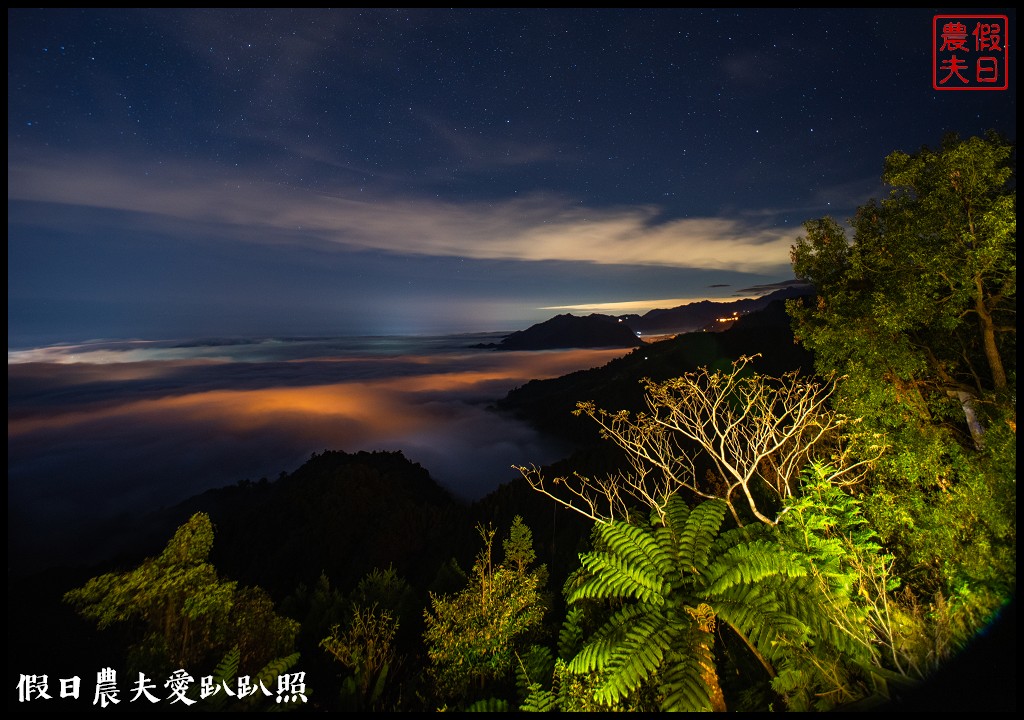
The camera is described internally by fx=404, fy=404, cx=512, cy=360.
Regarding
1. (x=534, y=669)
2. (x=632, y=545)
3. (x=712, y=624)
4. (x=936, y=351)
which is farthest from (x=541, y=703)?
(x=936, y=351)

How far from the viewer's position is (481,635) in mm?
7602

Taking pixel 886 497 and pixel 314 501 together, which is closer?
pixel 886 497

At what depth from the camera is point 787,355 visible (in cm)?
6831

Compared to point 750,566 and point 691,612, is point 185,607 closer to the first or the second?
point 691,612

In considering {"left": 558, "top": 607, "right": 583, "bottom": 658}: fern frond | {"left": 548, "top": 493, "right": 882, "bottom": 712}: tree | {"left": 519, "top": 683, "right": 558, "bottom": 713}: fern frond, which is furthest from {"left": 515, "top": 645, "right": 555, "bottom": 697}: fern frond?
{"left": 548, "top": 493, "right": 882, "bottom": 712}: tree

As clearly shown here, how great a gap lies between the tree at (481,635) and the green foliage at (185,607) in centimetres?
535

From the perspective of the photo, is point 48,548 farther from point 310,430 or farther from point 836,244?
point 836,244

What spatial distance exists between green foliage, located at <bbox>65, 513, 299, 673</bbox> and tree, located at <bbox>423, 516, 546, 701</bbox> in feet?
17.6

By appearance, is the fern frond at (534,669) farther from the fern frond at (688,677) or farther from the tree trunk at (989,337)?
the tree trunk at (989,337)

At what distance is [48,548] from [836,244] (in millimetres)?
88303

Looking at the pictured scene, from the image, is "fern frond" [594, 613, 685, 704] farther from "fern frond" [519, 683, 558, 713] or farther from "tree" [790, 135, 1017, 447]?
"tree" [790, 135, 1017, 447]

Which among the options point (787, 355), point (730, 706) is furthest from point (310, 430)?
point (730, 706)

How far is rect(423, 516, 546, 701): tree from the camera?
722 centimetres

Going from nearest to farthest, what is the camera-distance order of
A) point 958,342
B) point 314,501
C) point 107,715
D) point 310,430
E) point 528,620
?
point 107,715, point 958,342, point 528,620, point 314,501, point 310,430
